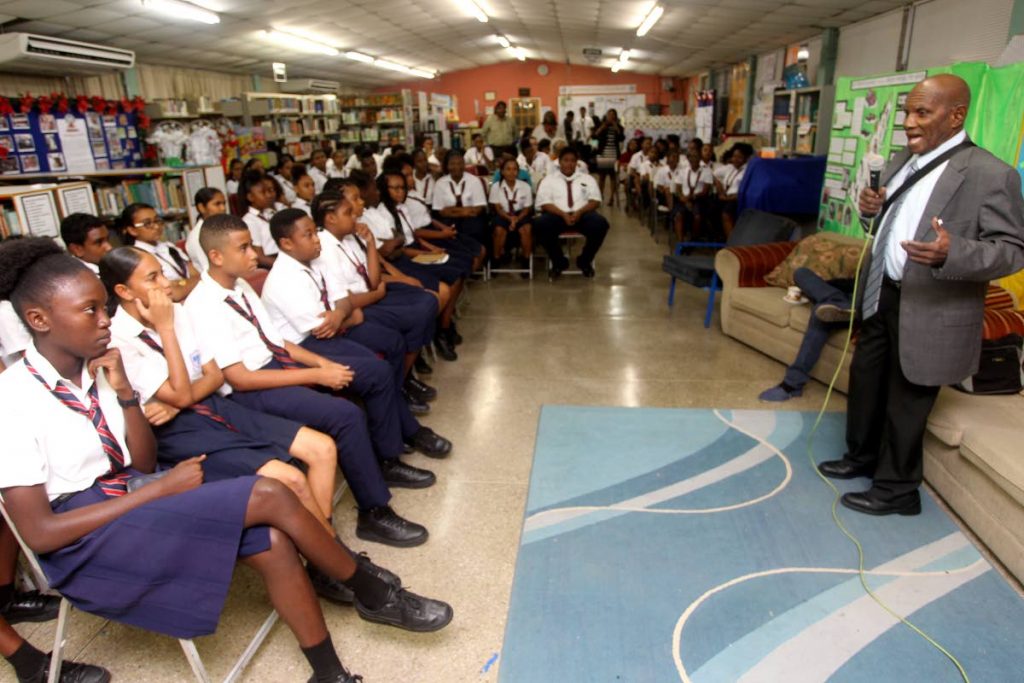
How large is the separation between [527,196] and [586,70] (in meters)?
15.5

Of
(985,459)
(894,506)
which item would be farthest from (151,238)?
(985,459)

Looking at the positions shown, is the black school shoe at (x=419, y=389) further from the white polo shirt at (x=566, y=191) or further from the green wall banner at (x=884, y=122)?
the white polo shirt at (x=566, y=191)

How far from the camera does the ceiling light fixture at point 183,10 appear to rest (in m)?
6.48

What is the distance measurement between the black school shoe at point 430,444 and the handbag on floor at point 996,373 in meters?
2.33

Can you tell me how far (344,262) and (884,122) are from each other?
3.85 metres

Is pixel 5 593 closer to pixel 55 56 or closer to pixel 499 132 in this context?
pixel 55 56

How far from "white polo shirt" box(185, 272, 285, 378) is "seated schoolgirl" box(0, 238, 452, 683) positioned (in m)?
0.54

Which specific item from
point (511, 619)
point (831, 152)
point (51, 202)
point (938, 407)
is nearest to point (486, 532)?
point (511, 619)

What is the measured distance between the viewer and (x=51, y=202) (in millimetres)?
3814

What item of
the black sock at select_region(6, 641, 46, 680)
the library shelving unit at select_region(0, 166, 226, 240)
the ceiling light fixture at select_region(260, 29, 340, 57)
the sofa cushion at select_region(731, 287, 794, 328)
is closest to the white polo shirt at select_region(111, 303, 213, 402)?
the black sock at select_region(6, 641, 46, 680)

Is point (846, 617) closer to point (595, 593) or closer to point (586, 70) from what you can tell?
point (595, 593)

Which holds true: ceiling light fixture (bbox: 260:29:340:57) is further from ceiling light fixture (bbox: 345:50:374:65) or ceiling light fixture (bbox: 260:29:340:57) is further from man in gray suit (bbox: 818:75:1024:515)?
man in gray suit (bbox: 818:75:1024:515)

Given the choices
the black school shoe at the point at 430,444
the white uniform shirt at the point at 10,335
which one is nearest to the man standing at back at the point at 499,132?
the black school shoe at the point at 430,444

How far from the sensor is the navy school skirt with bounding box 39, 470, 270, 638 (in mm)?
1546
